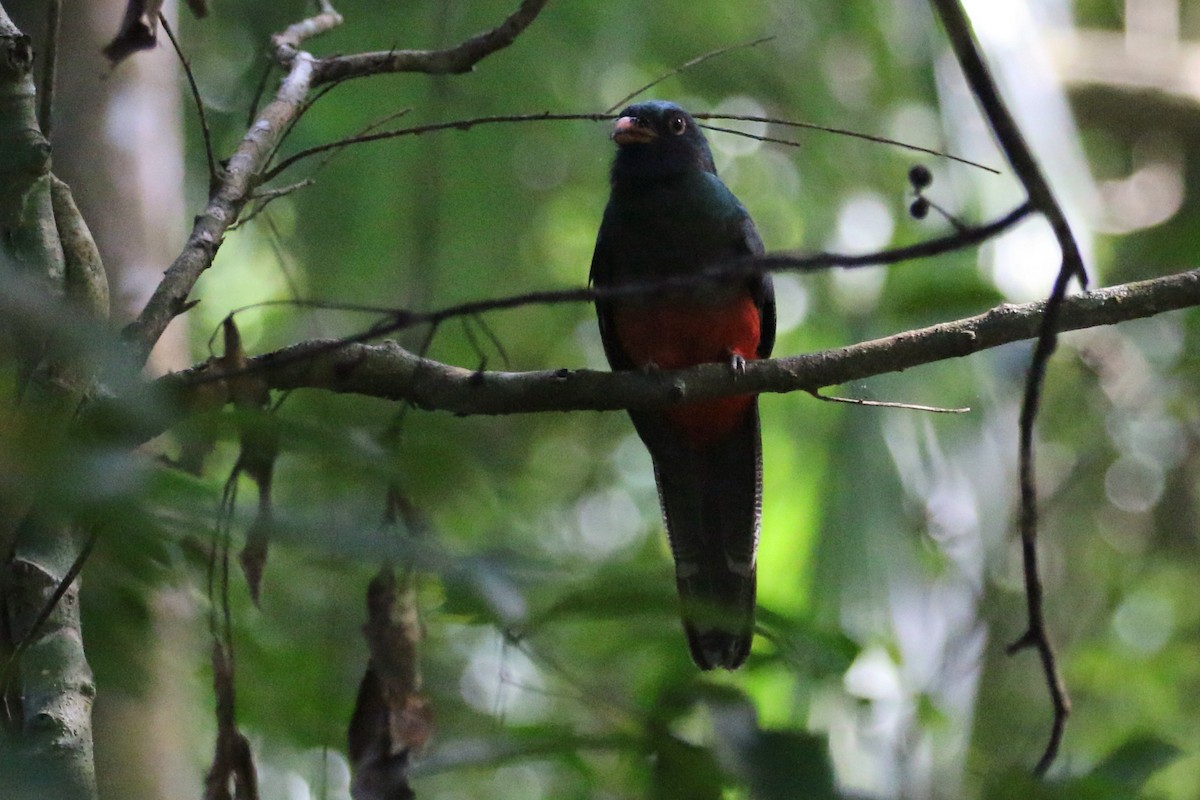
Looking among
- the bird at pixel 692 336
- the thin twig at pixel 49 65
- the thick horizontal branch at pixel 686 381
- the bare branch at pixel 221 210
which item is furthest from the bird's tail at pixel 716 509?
the thin twig at pixel 49 65

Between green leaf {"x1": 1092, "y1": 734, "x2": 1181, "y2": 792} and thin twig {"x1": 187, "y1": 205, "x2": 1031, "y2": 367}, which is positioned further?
green leaf {"x1": 1092, "y1": 734, "x2": 1181, "y2": 792}

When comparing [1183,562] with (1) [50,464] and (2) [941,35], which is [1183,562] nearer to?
(2) [941,35]

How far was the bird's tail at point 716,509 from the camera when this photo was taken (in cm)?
461

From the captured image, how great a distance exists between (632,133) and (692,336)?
1.05 metres

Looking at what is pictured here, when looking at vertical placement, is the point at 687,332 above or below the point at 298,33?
below

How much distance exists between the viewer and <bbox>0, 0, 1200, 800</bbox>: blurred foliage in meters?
1.52

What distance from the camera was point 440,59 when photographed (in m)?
3.00

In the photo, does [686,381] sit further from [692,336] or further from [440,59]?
[692,336]

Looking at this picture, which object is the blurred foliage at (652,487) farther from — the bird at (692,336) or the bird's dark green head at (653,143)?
the bird's dark green head at (653,143)

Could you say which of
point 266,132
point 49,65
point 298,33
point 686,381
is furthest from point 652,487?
point 49,65

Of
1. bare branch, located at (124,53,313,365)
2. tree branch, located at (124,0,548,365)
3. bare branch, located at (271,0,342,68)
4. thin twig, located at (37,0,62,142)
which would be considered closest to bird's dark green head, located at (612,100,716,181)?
bare branch, located at (271,0,342,68)

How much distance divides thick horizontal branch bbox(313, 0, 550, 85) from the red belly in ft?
5.04

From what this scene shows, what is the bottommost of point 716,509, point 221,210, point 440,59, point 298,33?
point 221,210

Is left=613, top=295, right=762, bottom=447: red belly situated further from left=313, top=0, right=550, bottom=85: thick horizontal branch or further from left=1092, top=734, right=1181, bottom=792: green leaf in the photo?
left=1092, top=734, right=1181, bottom=792: green leaf
